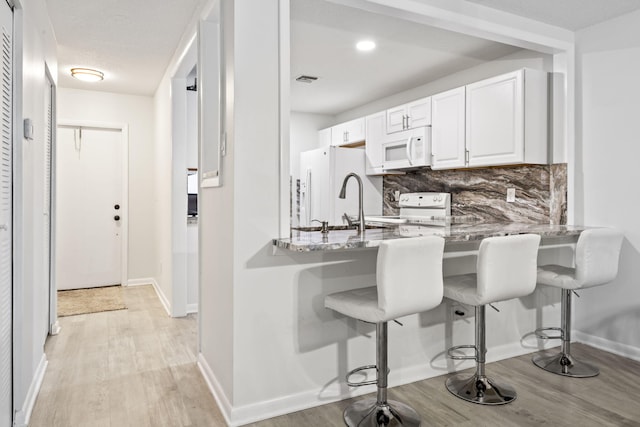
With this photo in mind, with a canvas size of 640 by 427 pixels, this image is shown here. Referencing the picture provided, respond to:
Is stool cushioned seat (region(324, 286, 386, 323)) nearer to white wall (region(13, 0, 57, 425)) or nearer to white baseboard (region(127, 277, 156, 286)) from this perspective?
white wall (region(13, 0, 57, 425))

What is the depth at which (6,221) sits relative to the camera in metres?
1.90

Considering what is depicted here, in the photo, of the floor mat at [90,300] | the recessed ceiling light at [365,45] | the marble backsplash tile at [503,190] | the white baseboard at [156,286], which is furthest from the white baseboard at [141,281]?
the recessed ceiling light at [365,45]

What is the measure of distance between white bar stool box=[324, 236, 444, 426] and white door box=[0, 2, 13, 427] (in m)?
1.45

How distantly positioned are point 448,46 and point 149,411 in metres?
3.39

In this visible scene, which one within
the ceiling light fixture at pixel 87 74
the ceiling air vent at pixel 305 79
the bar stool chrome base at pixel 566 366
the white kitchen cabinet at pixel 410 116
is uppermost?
the ceiling light fixture at pixel 87 74

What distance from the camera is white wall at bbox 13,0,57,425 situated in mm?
2021

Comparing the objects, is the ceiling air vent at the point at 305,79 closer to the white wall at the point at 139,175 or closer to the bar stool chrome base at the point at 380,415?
the white wall at the point at 139,175

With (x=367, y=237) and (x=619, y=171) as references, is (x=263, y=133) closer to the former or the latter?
(x=367, y=237)

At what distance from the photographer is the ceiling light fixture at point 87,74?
4383 millimetres

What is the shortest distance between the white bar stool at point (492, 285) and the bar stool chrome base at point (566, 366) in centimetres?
49

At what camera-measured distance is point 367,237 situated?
7.16ft

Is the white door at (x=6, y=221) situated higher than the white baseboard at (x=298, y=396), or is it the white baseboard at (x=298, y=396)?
the white door at (x=6, y=221)

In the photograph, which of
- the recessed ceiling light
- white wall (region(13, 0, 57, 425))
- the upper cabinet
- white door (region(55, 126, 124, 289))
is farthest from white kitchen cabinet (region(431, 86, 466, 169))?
white door (region(55, 126, 124, 289))

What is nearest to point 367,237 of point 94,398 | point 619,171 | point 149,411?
point 149,411
